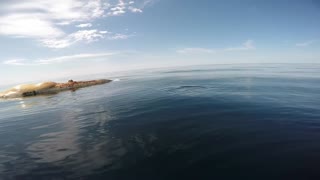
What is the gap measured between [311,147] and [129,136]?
10.4m

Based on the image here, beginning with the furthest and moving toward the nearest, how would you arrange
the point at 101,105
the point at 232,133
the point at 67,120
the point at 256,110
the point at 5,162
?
the point at 101,105, the point at 67,120, the point at 256,110, the point at 232,133, the point at 5,162

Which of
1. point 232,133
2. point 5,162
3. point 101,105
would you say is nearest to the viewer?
point 5,162

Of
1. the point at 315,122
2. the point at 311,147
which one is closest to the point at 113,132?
the point at 311,147

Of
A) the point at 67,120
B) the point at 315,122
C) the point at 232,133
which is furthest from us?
the point at 67,120

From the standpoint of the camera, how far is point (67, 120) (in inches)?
835

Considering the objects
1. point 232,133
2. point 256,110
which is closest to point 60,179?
point 232,133

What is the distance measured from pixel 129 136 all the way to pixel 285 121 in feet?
38.0

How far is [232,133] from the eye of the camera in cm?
1382

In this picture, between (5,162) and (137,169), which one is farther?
(5,162)

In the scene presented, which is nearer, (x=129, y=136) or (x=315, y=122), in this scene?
(x=129, y=136)

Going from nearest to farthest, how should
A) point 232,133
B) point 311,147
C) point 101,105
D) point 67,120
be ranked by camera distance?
1. point 311,147
2. point 232,133
3. point 67,120
4. point 101,105

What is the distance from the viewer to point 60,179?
9562mm

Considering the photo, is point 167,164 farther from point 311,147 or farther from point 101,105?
point 101,105

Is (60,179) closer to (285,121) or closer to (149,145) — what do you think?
(149,145)
